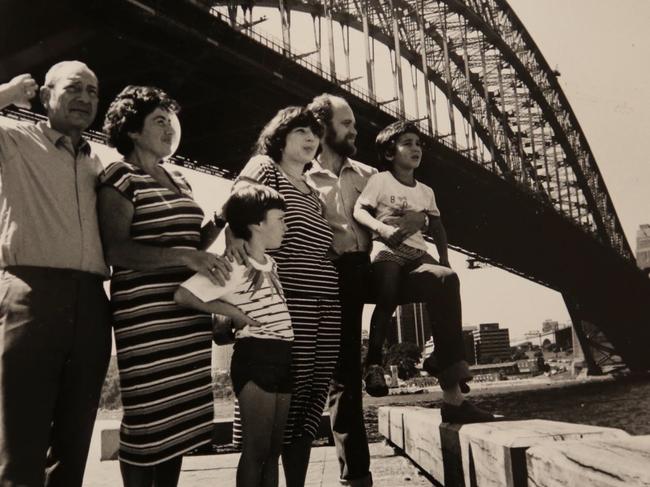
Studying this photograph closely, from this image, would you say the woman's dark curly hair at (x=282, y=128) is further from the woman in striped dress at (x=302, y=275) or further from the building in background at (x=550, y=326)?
the building in background at (x=550, y=326)

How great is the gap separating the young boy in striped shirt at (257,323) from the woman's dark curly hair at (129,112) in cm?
33

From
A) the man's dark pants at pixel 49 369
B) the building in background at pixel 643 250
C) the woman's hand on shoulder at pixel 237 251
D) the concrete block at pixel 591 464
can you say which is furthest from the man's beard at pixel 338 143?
the building in background at pixel 643 250

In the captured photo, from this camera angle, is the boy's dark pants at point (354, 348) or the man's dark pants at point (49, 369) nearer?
the man's dark pants at point (49, 369)

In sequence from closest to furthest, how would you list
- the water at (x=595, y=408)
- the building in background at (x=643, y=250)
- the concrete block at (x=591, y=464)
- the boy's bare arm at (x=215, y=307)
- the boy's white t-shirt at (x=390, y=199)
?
the concrete block at (x=591, y=464) → the boy's bare arm at (x=215, y=307) → the boy's white t-shirt at (x=390, y=199) → the water at (x=595, y=408) → the building in background at (x=643, y=250)

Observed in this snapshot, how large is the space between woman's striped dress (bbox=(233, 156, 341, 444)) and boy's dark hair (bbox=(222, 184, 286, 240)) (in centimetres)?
17

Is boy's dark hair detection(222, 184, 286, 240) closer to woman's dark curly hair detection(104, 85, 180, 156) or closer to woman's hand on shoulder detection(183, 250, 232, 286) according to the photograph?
woman's hand on shoulder detection(183, 250, 232, 286)

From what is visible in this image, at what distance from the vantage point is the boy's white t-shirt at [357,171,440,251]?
2477mm

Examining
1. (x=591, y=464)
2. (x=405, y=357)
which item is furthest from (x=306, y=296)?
(x=405, y=357)

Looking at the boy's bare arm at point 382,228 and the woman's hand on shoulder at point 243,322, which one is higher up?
the boy's bare arm at point 382,228

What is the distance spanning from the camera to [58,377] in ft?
5.56

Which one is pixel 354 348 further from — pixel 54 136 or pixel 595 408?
pixel 595 408

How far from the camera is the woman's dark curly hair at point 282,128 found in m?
2.16

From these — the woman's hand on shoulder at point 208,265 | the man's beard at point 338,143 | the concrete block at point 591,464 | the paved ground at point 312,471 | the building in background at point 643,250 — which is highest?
the building in background at point 643,250

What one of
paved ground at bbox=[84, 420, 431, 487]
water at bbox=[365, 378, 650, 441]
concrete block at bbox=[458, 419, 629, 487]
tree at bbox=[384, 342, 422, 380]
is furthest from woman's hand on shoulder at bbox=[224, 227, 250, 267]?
tree at bbox=[384, 342, 422, 380]
